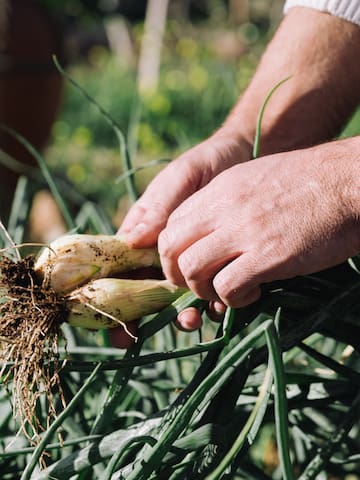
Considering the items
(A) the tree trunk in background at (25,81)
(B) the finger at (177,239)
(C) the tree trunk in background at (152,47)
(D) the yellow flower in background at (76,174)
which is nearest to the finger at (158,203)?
(B) the finger at (177,239)

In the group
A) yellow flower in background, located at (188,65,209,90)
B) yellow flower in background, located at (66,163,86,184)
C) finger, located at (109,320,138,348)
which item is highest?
finger, located at (109,320,138,348)

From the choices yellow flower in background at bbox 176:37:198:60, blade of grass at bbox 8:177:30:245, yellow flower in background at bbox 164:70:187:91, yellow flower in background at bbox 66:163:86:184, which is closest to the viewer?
blade of grass at bbox 8:177:30:245

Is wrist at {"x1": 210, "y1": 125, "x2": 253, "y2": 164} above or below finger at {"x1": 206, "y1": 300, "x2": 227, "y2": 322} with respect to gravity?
above

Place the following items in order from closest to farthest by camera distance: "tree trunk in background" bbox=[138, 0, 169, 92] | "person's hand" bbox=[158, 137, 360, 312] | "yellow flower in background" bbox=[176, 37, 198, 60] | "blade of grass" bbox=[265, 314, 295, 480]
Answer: "blade of grass" bbox=[265, 314, 295, 480] → "person's hand" bbox=[158, 137, 360, 312] → "tree trunk in background" bbox=[138, 0, 169, 92] → "yellow flower in background" bbox=[176, 37, 198, 60]

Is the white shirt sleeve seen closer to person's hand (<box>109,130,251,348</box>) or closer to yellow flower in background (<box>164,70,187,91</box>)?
person's hand (<box>109,130,251,348</box>)

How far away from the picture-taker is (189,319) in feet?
3.20

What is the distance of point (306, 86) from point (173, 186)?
Answer: 1.21 feet

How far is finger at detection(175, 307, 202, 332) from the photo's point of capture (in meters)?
0.97

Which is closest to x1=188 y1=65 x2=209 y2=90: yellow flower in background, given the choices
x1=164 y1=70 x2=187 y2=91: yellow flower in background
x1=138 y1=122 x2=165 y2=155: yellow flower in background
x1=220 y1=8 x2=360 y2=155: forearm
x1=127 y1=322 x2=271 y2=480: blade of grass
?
x1=164 y1=70 x2=187 y2=91: yellow flower in background

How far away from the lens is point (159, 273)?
1095mm

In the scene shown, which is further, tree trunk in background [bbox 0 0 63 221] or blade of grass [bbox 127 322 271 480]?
tree trunk in background [bbox 0 0 63 221]

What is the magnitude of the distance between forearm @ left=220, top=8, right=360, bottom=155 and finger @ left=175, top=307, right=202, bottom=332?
432 millimetres

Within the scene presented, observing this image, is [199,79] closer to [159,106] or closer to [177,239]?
[159,106]

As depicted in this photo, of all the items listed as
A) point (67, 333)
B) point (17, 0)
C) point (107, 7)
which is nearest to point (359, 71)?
point (67, 333)
